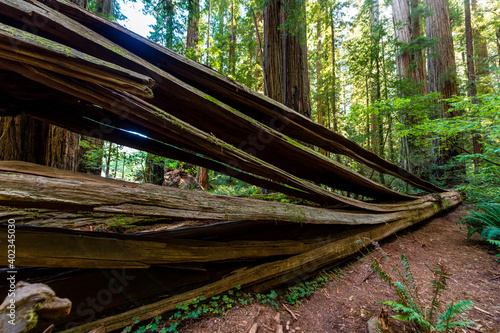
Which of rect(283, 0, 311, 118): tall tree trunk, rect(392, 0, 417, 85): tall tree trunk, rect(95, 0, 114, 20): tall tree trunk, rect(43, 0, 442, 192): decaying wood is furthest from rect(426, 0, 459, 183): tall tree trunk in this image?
rect(95, 0, 114, 20): tall tree trunk

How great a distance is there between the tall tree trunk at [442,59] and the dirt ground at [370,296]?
5.78 meters

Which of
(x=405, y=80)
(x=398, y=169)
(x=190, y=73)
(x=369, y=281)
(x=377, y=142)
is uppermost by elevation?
(x=405, y=80)

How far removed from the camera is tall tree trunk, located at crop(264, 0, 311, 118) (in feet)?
14.0

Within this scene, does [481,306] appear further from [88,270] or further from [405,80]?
[405,80]

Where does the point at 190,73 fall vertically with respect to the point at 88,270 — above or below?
above

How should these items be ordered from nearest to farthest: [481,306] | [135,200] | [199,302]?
[135,200] < [199,302] < [481,306]

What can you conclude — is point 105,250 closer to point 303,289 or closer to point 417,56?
point 303,289

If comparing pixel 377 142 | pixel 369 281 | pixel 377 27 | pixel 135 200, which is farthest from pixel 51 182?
pixel 377 27

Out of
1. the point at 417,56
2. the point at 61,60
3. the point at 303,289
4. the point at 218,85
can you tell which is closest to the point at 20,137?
the point at 61,60

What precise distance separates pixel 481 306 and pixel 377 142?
663 centimetres

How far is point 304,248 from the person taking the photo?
2357 millimetres

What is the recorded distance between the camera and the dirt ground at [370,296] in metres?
1.66

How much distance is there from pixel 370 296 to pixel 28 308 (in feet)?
8.74

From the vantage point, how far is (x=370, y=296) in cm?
215
